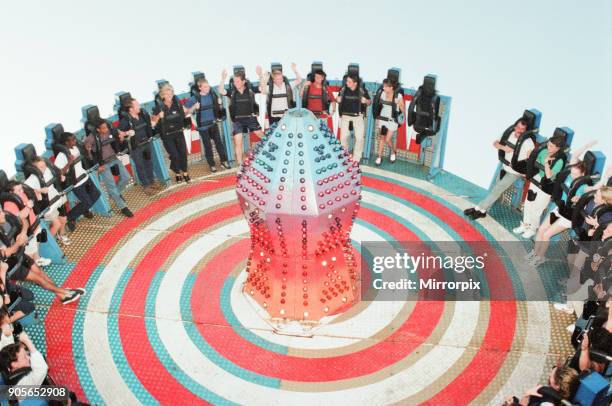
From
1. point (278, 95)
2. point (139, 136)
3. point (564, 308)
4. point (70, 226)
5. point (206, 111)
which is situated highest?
point (278, 95)

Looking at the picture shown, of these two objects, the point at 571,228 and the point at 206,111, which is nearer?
the point at 571,228

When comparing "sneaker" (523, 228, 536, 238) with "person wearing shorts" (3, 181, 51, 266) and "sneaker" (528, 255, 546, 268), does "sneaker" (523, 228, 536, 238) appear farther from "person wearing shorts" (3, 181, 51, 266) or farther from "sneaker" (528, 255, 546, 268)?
"person wearing shorts" (3, 181, 51, 266)

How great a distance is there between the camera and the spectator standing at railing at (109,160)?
10.1 meters

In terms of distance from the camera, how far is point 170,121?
35.8 feet

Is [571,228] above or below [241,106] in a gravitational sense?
below

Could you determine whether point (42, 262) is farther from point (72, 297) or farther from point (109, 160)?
point (109, 160)

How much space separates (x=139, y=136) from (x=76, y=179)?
60.1 inches

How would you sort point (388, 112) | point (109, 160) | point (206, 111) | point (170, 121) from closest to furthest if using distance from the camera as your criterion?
point (109, 160) < point (170, 121) < point (206, 111) < point (388, 112)

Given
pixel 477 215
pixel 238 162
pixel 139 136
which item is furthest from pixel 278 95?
pixel 477 215

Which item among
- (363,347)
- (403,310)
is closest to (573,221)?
(403,310)

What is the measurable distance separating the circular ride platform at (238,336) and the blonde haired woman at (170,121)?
5.14 ft

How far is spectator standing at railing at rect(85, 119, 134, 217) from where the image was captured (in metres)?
10.1

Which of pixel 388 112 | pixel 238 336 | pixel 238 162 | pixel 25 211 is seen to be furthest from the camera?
pixel 238 162

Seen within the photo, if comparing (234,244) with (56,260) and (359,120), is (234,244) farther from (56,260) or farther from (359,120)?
(359,120)
